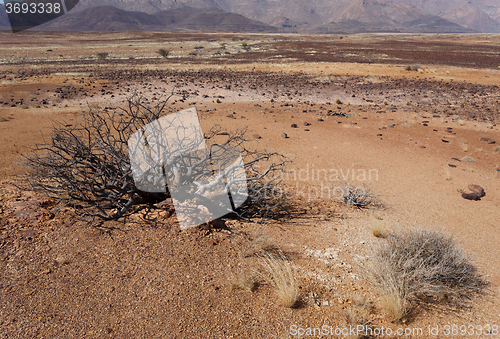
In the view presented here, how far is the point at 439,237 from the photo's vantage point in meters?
4.03

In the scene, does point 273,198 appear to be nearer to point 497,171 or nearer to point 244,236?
point 244,236

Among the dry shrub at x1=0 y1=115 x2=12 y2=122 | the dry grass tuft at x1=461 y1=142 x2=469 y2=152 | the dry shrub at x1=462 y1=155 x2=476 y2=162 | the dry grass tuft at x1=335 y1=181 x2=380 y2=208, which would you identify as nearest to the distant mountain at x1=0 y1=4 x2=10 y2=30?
the dry shrub at x1=0 y1=115 x2=12 y2=122

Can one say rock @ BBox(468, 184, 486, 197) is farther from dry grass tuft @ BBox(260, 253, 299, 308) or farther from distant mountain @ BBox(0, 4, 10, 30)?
distant mountain @ BBox(0, 4, 10, 30)

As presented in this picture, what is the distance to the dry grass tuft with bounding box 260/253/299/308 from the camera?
3.24 m

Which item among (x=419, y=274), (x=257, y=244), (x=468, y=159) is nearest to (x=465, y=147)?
(x=468, y=159)

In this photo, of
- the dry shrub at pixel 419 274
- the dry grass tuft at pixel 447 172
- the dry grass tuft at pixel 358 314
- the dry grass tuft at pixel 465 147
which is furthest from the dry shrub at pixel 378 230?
the dry grass tuft at pixel 465 147

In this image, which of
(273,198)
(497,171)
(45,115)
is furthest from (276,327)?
(45,115)

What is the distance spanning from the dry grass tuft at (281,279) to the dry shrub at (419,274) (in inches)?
43.1

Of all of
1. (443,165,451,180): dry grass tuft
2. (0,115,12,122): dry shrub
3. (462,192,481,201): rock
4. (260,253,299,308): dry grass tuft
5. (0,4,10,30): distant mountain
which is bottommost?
(462,192,481,201): rock

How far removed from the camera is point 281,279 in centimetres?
350

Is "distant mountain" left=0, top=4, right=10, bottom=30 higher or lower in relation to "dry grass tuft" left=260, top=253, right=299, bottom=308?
higher

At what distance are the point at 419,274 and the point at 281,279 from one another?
5.80 ft

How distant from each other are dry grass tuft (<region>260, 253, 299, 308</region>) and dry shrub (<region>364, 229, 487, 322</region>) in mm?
1096

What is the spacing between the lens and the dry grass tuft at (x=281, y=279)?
324 centimetres
